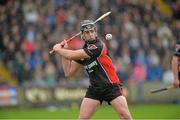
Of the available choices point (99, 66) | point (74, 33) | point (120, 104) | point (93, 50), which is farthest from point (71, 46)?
point (120, 104)

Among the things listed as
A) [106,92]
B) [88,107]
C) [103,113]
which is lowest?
[103,113]

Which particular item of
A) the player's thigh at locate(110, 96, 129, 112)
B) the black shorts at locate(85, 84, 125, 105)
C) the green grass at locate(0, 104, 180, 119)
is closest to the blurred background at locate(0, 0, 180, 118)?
the green grass at locate(0, 104, 180, 119)

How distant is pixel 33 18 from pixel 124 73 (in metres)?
3.81

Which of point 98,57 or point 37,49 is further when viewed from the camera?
point 37,49

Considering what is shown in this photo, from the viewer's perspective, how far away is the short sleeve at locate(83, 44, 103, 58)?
11.2m

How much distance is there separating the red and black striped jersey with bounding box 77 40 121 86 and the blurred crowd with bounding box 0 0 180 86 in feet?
31.7

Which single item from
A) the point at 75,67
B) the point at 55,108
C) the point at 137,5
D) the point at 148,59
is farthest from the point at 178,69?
the point at 137,5

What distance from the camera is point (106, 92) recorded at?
37.2 ft

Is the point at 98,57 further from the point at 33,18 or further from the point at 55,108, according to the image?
the point at 33,18

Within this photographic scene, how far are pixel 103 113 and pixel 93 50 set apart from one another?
7.57m

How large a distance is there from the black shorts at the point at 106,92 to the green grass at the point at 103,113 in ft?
17.7

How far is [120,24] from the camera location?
Result: 78.1 ft

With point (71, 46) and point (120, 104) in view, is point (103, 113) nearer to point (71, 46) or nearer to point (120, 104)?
point (71, 46)

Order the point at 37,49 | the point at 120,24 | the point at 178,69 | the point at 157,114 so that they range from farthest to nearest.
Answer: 1. the point at 120,24
2. the point at 37,49
3. the point at 157,114
4. the point at 178,69
